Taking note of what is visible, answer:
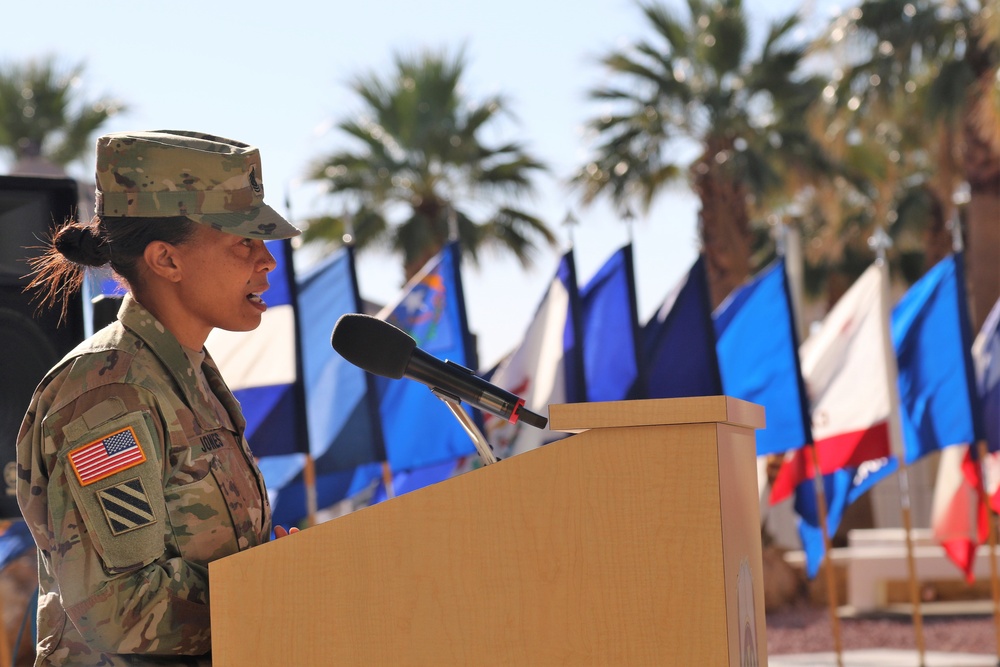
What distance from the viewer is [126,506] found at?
1843mm

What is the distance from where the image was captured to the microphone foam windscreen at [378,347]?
7.09 feet

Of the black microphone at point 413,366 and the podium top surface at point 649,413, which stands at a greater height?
the black microphone at point 413,366

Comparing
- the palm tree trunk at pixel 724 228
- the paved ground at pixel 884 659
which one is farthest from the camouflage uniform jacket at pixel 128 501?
the palm tree trunk at pixel 724 228

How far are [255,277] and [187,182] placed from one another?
0.22 m

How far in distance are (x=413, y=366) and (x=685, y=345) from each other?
25.2ft

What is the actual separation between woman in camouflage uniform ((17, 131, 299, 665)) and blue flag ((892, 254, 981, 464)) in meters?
8.87

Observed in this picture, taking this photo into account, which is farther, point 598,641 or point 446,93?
point 446,93

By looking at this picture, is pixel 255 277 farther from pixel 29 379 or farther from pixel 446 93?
pixel 446 93

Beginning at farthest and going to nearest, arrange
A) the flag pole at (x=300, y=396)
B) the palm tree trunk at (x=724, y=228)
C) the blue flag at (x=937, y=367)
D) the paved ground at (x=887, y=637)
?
1. the palm tree trunk at (x=724, y=228)
2. the paved ground at (x=887, y=637)
3. the blue flag at (x=937, y=367)
4. the flag pole at (x=300, y=396)

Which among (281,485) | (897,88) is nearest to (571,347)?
(281,485)

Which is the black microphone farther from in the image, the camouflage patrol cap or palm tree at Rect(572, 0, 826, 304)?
palm tree at Rect(572, 0, 826, 304)

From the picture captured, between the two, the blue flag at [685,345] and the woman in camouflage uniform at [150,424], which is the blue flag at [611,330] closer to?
the blue flag at [685,345]

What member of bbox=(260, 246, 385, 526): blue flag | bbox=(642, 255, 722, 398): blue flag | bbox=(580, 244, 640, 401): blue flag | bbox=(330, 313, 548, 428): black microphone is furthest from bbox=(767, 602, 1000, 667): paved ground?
bbox=(330, 313, 548, 428): black microphone

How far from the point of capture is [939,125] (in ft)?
55.9
